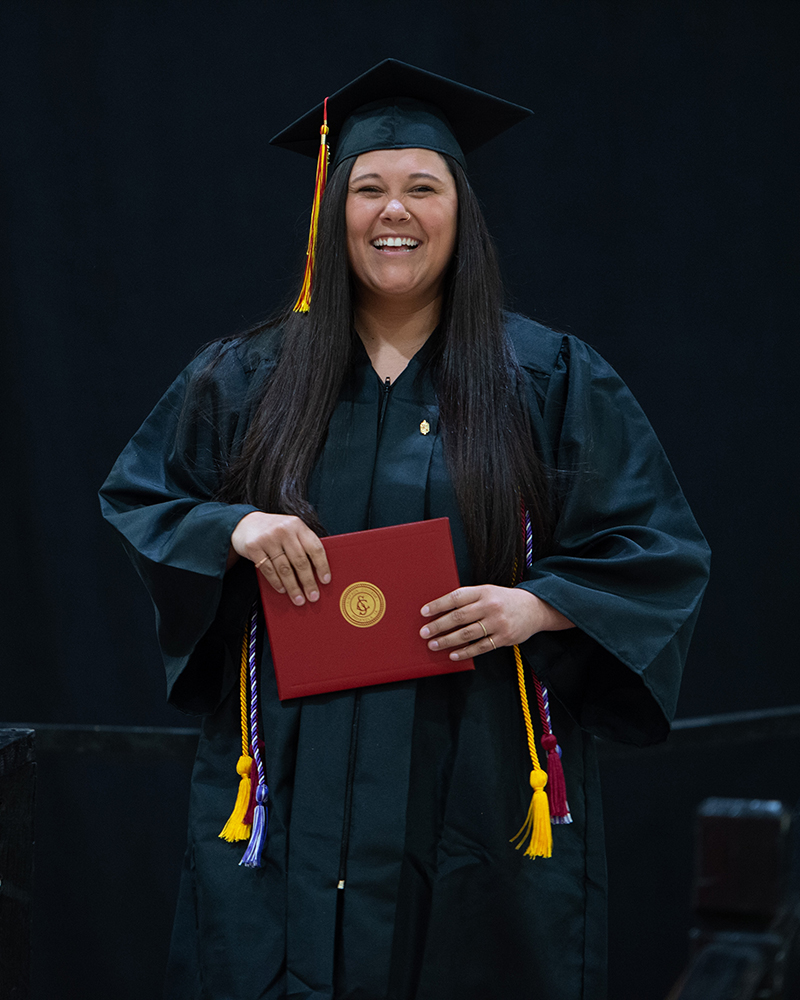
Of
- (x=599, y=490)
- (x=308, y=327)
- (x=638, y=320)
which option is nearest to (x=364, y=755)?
(x=599, y=490)

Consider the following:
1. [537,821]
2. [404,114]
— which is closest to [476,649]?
[537,821]

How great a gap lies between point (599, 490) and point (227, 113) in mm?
1310

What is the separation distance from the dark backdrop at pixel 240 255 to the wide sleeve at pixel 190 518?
2.50 ft

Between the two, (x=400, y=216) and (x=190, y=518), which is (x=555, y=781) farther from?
(x=400, y=216)

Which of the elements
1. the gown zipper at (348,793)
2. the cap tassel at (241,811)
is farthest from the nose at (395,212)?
the cap tassel at (241,811)

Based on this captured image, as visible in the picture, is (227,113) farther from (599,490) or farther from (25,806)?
(25,806)

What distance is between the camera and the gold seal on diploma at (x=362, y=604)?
1.57 meters

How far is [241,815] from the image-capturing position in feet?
5.25

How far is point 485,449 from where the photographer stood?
1.64 m

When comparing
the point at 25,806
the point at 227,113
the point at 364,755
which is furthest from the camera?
the point at 227,113

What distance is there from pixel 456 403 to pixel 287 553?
34cm

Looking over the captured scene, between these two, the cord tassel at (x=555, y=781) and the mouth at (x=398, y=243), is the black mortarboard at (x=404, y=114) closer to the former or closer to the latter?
the mouth at (x=398, y=243)

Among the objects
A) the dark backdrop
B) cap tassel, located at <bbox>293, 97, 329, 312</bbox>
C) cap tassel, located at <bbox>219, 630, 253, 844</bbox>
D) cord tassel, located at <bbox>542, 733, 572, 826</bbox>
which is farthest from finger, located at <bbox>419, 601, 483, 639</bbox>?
the dark backdrop

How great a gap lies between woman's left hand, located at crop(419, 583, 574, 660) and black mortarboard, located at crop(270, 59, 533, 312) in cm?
52
